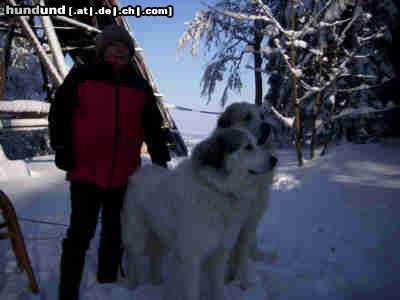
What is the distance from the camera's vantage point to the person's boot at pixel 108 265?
231 centimetres

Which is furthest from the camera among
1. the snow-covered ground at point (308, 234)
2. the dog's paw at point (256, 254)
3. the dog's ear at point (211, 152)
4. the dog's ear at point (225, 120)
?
the dog's paw at point (256, 254)

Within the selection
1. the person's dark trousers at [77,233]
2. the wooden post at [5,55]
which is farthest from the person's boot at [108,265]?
the wooden post at [5,55]

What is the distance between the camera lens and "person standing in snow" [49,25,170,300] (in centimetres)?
196

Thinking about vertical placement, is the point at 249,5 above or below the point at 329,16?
above

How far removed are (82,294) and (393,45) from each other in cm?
610

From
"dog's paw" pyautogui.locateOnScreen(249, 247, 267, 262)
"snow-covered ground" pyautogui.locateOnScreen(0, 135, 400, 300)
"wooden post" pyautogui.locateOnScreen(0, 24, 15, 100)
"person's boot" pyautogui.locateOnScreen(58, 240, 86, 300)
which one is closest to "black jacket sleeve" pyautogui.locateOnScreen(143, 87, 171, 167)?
"person's boot" pyautogui.locateOnScreen(58, 240, 86, 300)

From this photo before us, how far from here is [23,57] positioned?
36.0 feet

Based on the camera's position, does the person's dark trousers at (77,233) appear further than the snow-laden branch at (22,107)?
No

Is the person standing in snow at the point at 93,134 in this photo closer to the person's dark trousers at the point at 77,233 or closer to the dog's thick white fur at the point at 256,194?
the person's dark trousers at the point at 77,233

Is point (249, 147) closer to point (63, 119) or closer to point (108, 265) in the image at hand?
point (63, 119)

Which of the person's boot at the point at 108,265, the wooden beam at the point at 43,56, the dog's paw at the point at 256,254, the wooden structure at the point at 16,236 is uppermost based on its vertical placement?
the wooden beam at the point at 43,56

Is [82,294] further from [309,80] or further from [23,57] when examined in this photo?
[23,57]

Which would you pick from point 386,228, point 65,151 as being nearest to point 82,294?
point 65,151

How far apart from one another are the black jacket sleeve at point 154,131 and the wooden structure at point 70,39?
4.27 m
